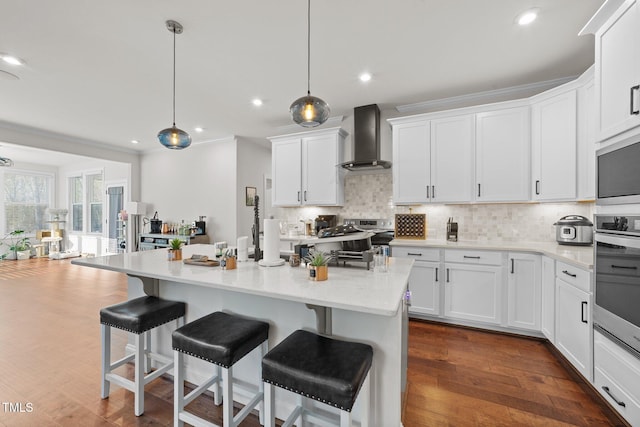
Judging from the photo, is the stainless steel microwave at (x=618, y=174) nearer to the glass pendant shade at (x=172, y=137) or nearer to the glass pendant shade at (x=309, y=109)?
the glass pendant shade at (x=309, y=109)

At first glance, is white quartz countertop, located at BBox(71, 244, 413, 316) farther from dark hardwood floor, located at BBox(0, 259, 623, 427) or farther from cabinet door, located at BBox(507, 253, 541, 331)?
cabinet door, located at BBox(507, 253, 541, 331)

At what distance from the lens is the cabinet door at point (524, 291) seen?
2.64m

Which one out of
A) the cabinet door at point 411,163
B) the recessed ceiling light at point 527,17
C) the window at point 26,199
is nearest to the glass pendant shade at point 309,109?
the recessed ceiling light at point 527,17

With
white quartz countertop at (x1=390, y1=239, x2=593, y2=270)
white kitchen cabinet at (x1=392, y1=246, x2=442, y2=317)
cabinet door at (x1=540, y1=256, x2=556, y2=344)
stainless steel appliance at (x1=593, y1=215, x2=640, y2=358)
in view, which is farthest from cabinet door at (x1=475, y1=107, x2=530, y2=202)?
stainless steel appliance at (x1=593, y1=215, x2=640, y2=358)

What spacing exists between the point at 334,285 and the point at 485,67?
2.84 meters

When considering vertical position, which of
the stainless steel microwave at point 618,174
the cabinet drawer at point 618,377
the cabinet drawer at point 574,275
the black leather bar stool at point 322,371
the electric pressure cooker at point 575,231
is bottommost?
the cabinet drawer at point 618,377

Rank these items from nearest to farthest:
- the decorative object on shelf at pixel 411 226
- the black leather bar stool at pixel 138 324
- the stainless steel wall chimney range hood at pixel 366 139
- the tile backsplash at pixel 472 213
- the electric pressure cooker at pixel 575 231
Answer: the black leather bar stool at pixel 138 324
the electric pressure cooker at pixel 575 231
the tile backsplash at pixel 472 213
the decorative object on shelf at pixel 411 226
the stainless steel wall chimney range hood at pixel 366 139

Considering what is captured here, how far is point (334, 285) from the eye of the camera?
1342 millimetres

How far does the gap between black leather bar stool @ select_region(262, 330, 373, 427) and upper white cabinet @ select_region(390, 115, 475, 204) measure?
8.22 ft

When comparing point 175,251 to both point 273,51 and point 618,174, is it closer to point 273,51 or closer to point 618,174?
point 273,51

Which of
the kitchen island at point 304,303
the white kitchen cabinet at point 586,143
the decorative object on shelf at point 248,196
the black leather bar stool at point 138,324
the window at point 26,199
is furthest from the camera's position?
the window at point 26,199

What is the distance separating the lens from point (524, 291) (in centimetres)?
269

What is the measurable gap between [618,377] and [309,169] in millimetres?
3609

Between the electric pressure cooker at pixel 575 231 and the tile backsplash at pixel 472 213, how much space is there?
276 mm
